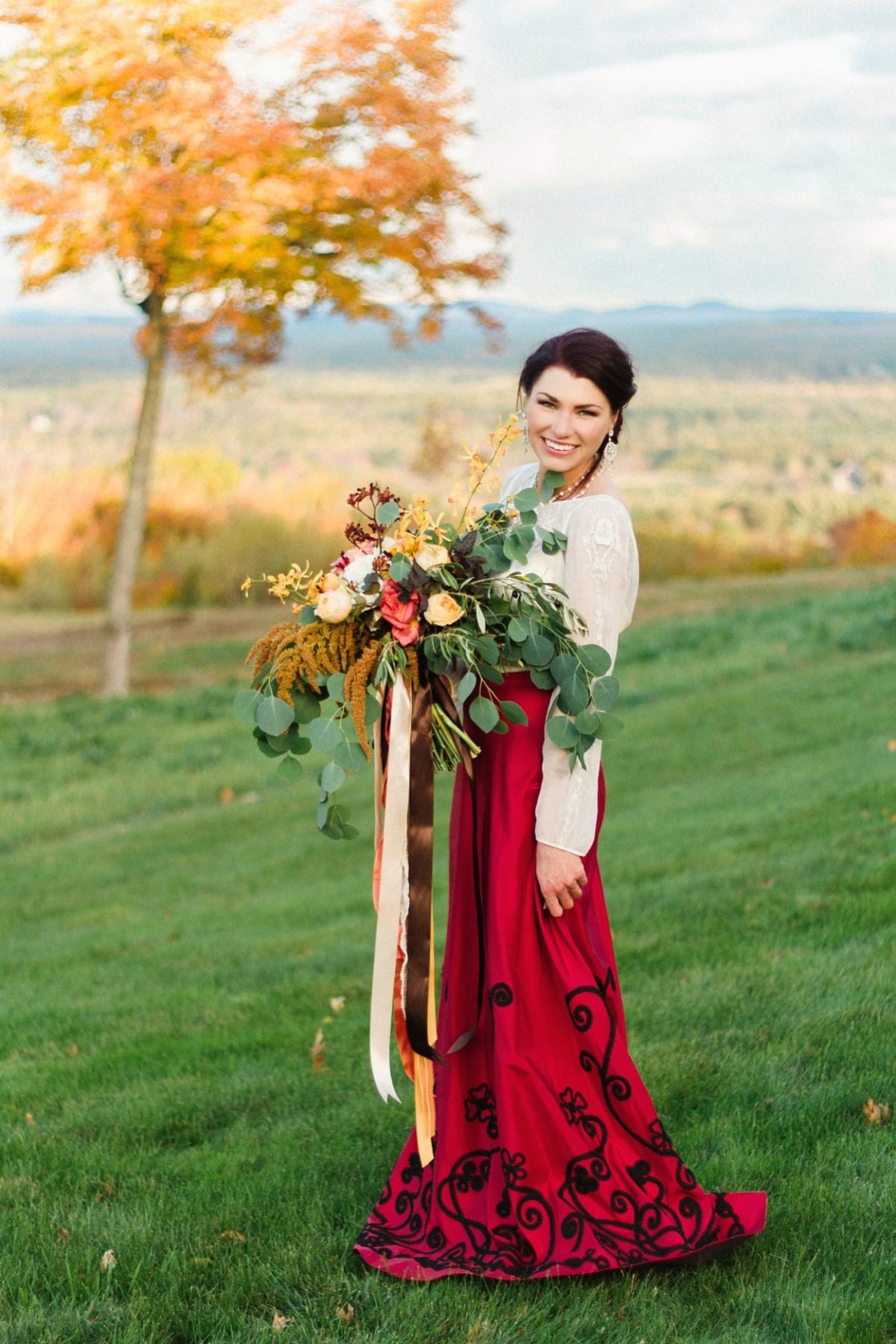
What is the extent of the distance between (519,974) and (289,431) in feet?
151

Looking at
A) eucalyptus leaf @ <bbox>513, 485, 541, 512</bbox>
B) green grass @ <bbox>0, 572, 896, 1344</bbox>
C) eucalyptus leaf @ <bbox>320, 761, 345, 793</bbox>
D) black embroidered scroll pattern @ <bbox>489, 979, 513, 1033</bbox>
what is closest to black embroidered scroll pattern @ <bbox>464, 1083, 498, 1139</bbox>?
black embroidered scroll pattern @ <bbox>489, 979, 513, 1033</bbox>

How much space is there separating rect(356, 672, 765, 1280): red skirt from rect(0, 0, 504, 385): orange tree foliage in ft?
35.1

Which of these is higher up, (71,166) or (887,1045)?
(71,166)

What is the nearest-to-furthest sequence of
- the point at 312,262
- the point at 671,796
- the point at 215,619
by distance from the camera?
the point at 671,796
the point at 312,262
the point at 215,619

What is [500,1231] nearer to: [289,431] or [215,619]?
[215,619]

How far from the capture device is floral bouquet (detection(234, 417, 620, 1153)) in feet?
9.29

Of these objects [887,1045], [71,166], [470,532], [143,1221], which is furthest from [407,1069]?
[71,166]

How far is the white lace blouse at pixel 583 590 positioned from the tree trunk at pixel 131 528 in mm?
11381

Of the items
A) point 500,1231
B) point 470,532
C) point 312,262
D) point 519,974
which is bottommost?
point 500,1231

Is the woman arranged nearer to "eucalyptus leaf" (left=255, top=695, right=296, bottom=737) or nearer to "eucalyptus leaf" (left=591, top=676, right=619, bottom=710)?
"eucalyptus leaf" (left=591, top=676, right=619, bottom=710)

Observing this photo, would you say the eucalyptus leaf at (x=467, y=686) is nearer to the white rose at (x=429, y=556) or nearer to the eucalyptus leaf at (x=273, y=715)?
the white rose at (x=429, y=556)

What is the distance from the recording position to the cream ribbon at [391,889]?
2959 mm

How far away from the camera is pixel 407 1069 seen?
3.10 meters

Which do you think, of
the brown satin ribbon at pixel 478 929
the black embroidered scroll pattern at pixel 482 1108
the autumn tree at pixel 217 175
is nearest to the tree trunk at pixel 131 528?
the autumn tree at pixel 217 175
